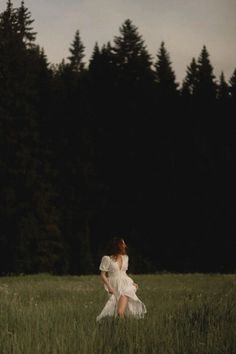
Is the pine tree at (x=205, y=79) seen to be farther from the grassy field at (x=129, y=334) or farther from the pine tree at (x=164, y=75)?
the grassy field at (x=129, y=334)

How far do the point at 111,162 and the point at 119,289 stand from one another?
44917 millimetres

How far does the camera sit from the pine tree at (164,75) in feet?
200

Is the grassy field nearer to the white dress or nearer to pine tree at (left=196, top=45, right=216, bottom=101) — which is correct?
the white dress

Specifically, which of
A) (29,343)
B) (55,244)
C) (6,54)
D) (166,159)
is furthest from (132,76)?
(29,343)

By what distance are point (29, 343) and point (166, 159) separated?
4940 cm

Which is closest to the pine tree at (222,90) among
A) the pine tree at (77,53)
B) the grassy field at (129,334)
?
the pine tree at (77,53)

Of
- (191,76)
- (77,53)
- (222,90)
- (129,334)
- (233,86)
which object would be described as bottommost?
(129,334)

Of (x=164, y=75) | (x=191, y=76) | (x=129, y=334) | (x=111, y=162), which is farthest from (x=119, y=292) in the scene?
(x=191, y=76)

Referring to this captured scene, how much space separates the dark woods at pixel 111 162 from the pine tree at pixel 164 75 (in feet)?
0.67

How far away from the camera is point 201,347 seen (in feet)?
24.4

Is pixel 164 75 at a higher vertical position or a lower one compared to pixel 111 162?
higher

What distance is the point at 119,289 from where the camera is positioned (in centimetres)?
1148

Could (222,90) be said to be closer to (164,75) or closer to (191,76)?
(164,75)

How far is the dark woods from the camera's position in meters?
46.6
